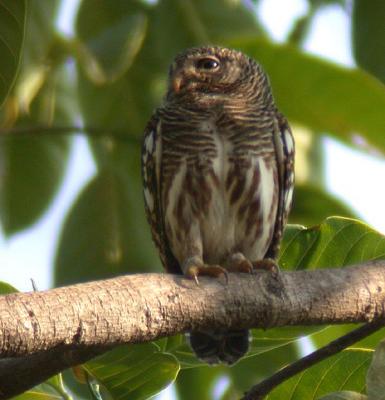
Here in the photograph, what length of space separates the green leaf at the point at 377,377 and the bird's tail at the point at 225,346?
1.15 meters

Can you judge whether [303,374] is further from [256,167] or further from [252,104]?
[252,104]

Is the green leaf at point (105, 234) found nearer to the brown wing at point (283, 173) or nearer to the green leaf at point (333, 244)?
the brown wing at point (283, 173)

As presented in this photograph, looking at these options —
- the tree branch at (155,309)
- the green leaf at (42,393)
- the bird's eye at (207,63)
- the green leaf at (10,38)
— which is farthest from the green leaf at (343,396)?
the bird's eye at (207,63)

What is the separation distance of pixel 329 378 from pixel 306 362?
1.70 feet

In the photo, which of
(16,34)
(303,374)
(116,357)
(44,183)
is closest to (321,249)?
(303,374)

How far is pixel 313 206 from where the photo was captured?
461 centimetres

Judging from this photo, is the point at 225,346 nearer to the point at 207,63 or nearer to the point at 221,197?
the point at 221,197

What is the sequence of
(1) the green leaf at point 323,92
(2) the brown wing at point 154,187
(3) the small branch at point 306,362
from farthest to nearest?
(2) the brown wing at point 154,187, (1) the green leaf at point 323,92, (3) the small branch at point 306,362

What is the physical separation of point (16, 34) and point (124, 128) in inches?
69.7

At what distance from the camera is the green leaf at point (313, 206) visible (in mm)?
4473

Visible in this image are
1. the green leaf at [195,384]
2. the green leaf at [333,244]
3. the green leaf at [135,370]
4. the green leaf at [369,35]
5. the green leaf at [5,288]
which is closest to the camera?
the green leaf at [135,370]

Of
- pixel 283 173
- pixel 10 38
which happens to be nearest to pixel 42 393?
pixel 10 38

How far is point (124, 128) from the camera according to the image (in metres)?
5.19

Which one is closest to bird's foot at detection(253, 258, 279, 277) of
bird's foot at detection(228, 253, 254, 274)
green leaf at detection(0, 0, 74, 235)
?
bird's foot at detection(228, 253, 254, 274)
